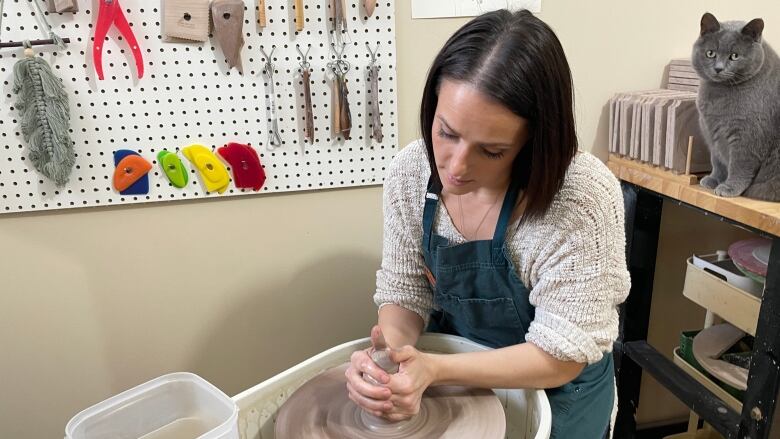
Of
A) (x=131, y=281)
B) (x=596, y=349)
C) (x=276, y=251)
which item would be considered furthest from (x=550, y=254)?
(x=131, y=281)

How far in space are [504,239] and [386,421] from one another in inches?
13.7

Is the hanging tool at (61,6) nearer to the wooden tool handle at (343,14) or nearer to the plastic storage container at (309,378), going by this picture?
the wooden tool handle at (343,14)

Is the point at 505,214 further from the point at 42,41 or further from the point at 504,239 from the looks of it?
the point at 42,41

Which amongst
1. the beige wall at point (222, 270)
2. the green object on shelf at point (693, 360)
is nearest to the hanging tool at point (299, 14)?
the beige wall at point (222, 270)

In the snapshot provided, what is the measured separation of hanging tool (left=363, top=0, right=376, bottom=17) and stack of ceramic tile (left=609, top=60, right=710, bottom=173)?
62 centimetres

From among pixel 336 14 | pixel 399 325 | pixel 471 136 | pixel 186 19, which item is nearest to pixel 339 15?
pixel 336 14

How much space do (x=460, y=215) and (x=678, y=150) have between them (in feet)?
1.76

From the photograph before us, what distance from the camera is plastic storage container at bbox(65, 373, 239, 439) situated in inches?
34.6

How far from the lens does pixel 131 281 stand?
128 cm

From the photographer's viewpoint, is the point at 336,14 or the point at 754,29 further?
the point at 336,14

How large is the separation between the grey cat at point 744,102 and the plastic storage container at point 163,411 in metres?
1.01

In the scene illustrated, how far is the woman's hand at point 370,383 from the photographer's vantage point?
81 cm

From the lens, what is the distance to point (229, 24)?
1098 mm

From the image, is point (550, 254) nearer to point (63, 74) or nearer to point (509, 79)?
point (509, 79)
